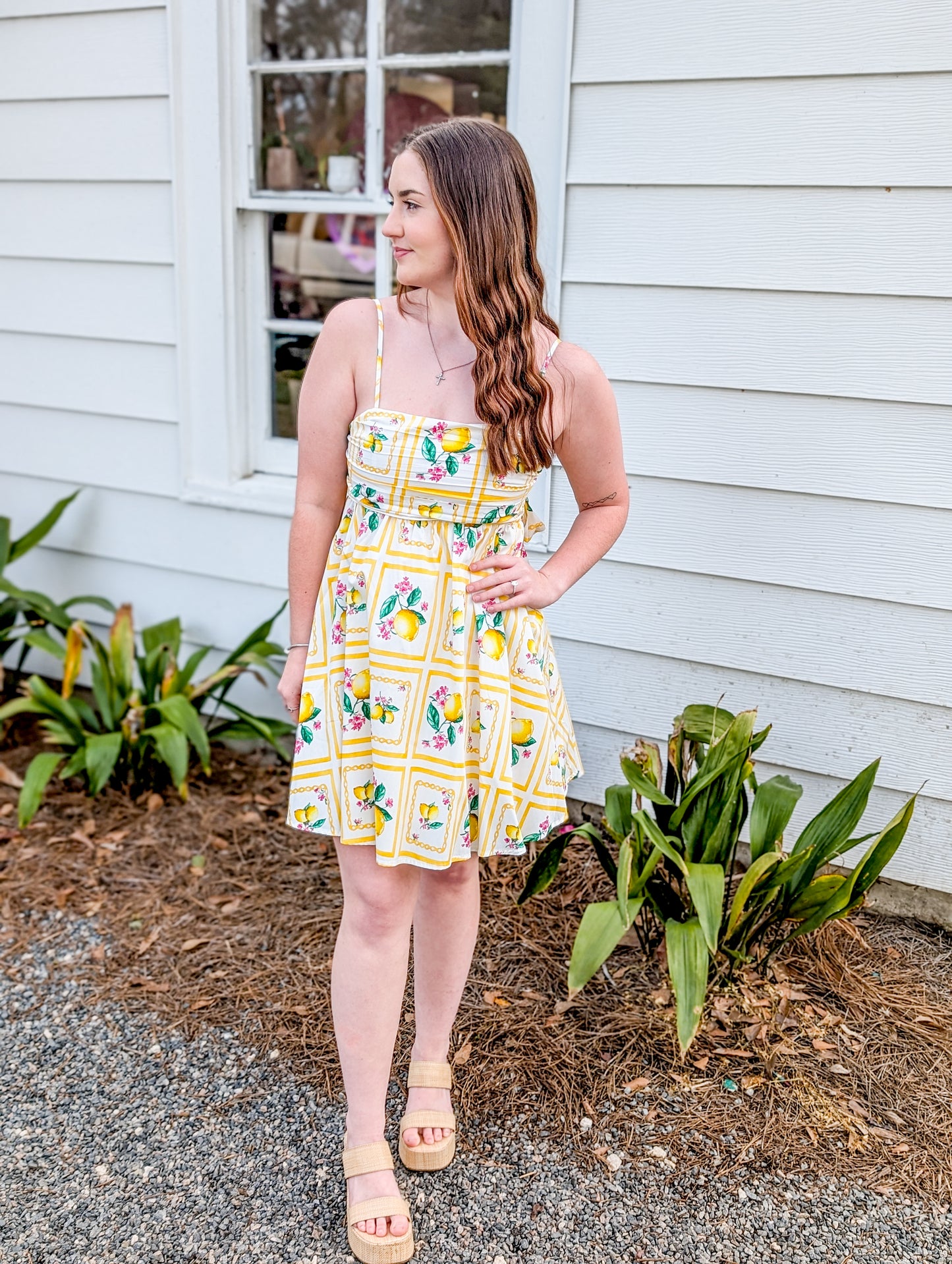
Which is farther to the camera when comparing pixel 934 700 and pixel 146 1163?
pixel 934 700

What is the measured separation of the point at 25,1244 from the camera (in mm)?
1867

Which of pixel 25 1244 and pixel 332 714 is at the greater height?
pixel 332 714

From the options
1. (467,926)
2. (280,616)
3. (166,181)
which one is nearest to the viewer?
(467,926)

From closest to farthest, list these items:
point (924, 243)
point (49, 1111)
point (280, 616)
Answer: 1. point (49, 1111)
2. point (924, 243)
3. point (280, 616)

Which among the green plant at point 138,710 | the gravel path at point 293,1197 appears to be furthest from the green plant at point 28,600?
the gravel path at point 293,1197

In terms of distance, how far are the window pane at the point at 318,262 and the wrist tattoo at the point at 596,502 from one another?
6.00ft

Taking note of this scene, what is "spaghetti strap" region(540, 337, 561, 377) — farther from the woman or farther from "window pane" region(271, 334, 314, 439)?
"window pane" region(271, 334, 314, 439)

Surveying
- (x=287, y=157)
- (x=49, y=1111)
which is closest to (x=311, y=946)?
(x=49, y=1111)

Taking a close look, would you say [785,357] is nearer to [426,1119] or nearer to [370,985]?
[370,985]

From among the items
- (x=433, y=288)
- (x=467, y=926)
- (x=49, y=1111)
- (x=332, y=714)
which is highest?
(x=433, y=288)

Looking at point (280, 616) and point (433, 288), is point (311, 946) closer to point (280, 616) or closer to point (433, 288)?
point (280, 616)

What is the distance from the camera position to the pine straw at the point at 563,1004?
7.06 feet

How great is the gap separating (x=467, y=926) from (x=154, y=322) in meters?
2.28

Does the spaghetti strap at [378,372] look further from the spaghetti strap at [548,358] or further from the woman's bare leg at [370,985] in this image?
the woman's bare leg at [370,985]
